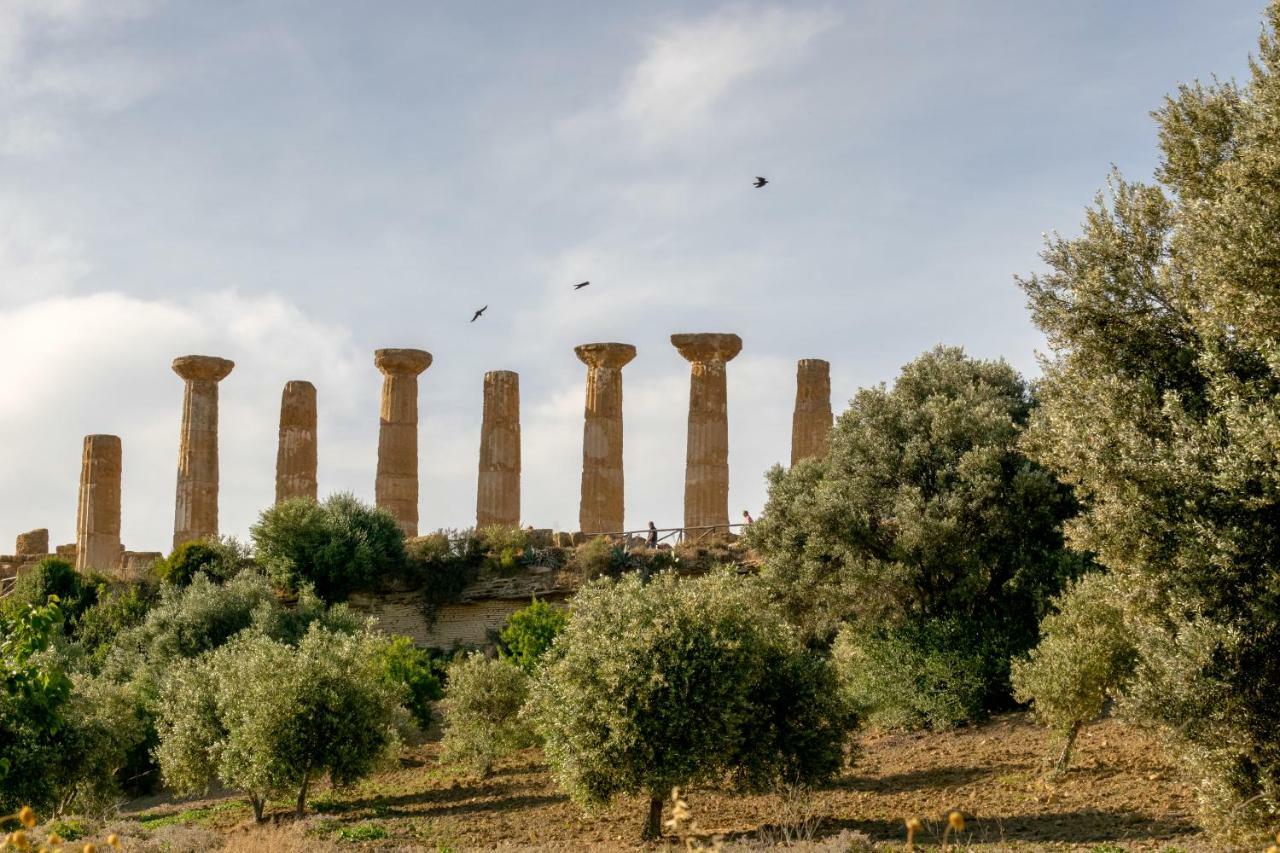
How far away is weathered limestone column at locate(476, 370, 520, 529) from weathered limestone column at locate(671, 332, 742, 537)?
502 cm

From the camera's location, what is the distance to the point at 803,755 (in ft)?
65.1

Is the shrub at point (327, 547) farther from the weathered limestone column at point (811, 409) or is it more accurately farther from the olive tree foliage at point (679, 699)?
the olive tree foliage at point (679, 699)

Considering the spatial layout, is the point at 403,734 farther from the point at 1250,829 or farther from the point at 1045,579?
the point at 1250,829

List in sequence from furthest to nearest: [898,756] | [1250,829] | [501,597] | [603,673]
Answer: [501,597] < [898,756] < [603,673] < [1250,829]

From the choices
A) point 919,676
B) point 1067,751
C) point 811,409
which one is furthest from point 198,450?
point 1067,751

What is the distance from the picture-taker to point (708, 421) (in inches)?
1561

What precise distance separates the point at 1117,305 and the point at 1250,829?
232 inches

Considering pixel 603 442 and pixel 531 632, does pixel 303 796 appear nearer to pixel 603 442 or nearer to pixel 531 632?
pixel 531 632

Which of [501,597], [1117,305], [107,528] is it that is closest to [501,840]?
[1117,305]

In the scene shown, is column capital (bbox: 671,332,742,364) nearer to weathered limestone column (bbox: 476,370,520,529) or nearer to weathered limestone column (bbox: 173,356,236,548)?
weathered limestone column (bbox: 476,370,520,529)

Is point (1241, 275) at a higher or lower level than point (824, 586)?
higher

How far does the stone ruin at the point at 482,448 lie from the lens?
129 feet

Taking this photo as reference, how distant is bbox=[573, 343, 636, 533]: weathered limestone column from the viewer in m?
39.9

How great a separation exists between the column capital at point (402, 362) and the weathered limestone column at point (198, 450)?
15.3ft
